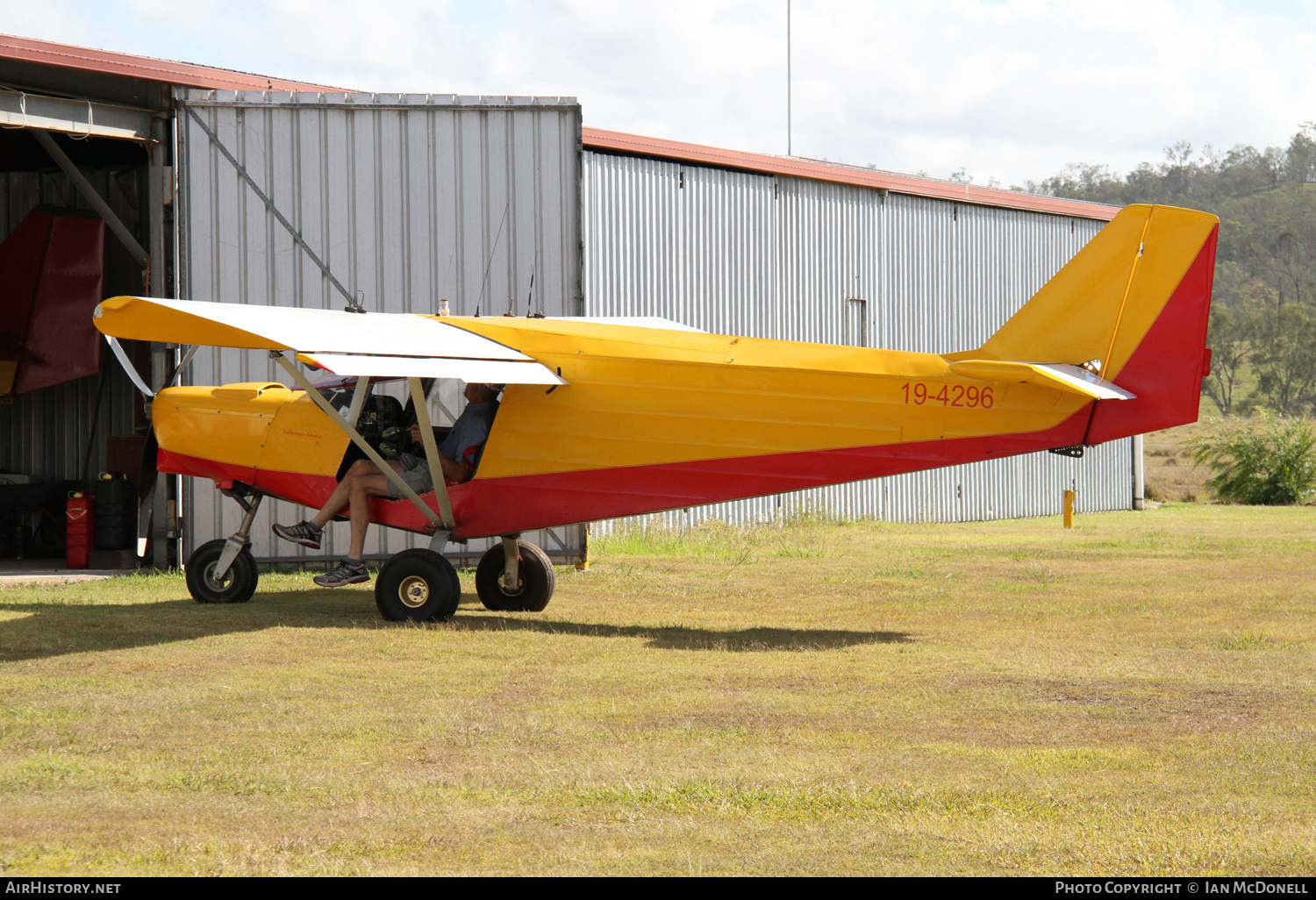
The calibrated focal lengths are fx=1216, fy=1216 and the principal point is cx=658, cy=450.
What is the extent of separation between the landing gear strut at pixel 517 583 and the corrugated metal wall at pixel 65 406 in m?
10.0

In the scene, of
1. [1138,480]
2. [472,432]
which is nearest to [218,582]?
[472,432]

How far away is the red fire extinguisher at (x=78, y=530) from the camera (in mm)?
13734

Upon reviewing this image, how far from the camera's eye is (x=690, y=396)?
8820 millimetres

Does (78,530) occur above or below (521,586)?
above

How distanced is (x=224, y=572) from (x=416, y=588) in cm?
213

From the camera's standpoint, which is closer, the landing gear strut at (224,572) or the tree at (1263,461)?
the landing gear strut at (224,572)

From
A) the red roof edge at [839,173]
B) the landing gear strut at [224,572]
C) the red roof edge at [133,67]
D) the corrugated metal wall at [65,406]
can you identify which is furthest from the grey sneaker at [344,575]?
the corrugated metal wall at [65,406]

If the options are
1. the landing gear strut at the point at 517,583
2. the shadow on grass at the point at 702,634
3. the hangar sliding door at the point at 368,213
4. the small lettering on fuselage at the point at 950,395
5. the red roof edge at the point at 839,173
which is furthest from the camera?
the red roof edge at the point at 839,173

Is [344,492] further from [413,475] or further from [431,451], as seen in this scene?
[431,451]

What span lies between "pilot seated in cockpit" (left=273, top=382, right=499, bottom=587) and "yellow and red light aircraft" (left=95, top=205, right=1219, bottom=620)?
141mm

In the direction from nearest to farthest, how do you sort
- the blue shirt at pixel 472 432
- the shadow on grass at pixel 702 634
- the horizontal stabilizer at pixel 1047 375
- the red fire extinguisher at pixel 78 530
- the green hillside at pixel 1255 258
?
the horizontal stabilizer at pixel 1047 375 < the shadow on grass at pixel 702 634 < the blue shirt at pixel 472 432 < the red fire extinguisher at pixel 78 530 < the green hillside at pixel 1255 258

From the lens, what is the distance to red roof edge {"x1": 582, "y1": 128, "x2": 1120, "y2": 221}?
54.4ft

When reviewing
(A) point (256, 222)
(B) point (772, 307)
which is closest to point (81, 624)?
(A) point (256, 222)

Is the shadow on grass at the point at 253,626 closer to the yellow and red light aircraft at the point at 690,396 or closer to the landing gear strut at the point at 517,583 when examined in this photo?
the landing gear strut at the point at 517,583
